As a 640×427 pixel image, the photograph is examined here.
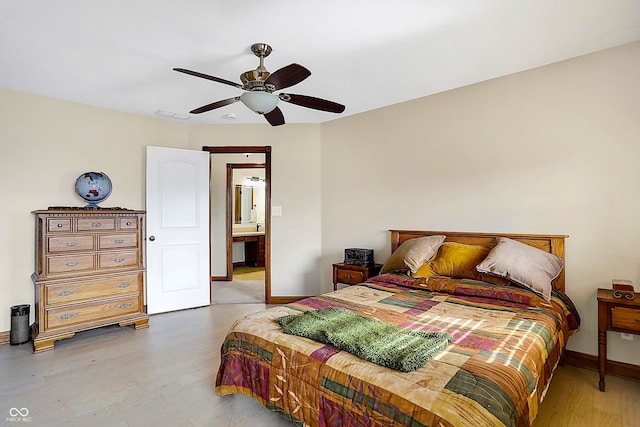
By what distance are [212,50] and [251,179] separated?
5061 mm

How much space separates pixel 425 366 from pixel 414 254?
66.1 inches

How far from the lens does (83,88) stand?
326 cm

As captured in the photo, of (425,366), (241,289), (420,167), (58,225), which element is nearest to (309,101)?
(420,167)

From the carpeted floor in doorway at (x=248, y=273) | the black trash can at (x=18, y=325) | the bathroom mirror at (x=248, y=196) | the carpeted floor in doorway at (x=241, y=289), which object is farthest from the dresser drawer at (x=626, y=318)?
the bathroom mirror at (x=248, y=196)

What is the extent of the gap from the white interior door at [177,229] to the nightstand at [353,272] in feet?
5.94

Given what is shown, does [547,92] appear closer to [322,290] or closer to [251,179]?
[322,290]

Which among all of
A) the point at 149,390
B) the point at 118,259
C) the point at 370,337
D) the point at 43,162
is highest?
the point at 43,162

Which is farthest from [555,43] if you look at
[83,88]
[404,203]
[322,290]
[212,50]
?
[83,88]

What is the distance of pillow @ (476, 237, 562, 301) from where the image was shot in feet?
7.78

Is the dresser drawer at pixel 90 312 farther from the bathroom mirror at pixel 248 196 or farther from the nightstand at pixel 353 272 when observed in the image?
the bathroom mirror at pixel 248 196

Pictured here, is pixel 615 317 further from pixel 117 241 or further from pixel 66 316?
pixel 66 316

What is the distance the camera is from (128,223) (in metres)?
3.56

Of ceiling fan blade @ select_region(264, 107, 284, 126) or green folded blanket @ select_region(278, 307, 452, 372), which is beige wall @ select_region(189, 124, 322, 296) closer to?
ceiling fan blade @ select_region(264, 107, 284, 126)

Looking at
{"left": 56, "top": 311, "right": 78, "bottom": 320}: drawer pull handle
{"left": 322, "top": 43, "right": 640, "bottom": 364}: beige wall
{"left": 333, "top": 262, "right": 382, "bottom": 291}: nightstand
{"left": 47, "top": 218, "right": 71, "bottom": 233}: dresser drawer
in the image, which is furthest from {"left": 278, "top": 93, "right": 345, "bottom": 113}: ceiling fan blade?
{"left": 56, "top": 311, "right": 78, "bottom": 320}: drawer pull handle
